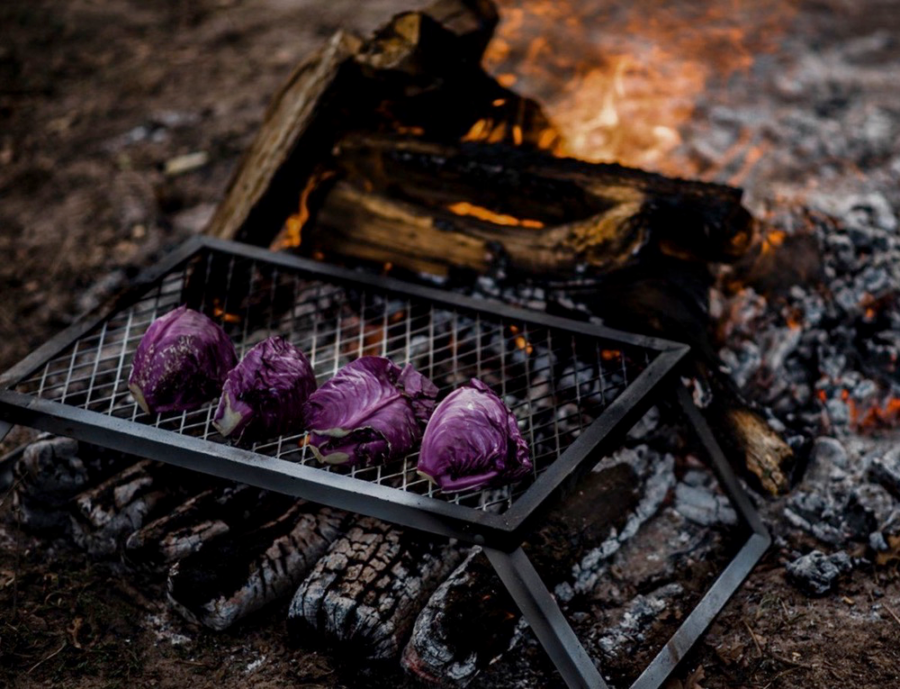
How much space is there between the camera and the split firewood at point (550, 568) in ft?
9.40

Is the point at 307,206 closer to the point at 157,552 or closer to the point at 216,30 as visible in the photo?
the point at 157,552

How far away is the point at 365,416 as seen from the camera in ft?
8.86

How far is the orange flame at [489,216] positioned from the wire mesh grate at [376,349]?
436 millimetres

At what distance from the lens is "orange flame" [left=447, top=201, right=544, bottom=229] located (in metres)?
3.81

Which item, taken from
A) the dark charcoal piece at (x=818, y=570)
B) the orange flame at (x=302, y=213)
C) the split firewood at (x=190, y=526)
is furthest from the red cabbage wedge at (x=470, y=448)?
the orange flame at (x=302, y=213)

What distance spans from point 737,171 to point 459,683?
10.1 feet

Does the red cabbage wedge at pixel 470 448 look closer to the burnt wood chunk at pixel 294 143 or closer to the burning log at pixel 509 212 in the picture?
the burning log at pixel 509 212

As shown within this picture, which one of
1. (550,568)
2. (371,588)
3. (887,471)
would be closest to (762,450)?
Result: (887,471)

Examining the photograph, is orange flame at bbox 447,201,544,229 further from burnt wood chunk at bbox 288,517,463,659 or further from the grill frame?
burnt wood chunk at bbox 288,517,463,659

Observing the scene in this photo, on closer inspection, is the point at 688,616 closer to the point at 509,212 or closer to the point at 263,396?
the point at 263,396

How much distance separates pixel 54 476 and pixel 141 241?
81.4 inches

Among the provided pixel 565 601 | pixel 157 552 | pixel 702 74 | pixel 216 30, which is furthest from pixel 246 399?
pixel 216 30

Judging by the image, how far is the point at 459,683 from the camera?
2869 mm

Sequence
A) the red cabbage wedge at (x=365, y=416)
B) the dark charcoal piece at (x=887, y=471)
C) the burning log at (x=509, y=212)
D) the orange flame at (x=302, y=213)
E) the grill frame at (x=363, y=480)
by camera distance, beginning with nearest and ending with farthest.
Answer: the grill frame at (x=363, y=480)
the red cabbage wedge at (x=365, y=416)
the dark charcoal piece at (x=887, y=471)
the burning log at (x=509, y=212)
the orange flame at (x=302, y=213)
